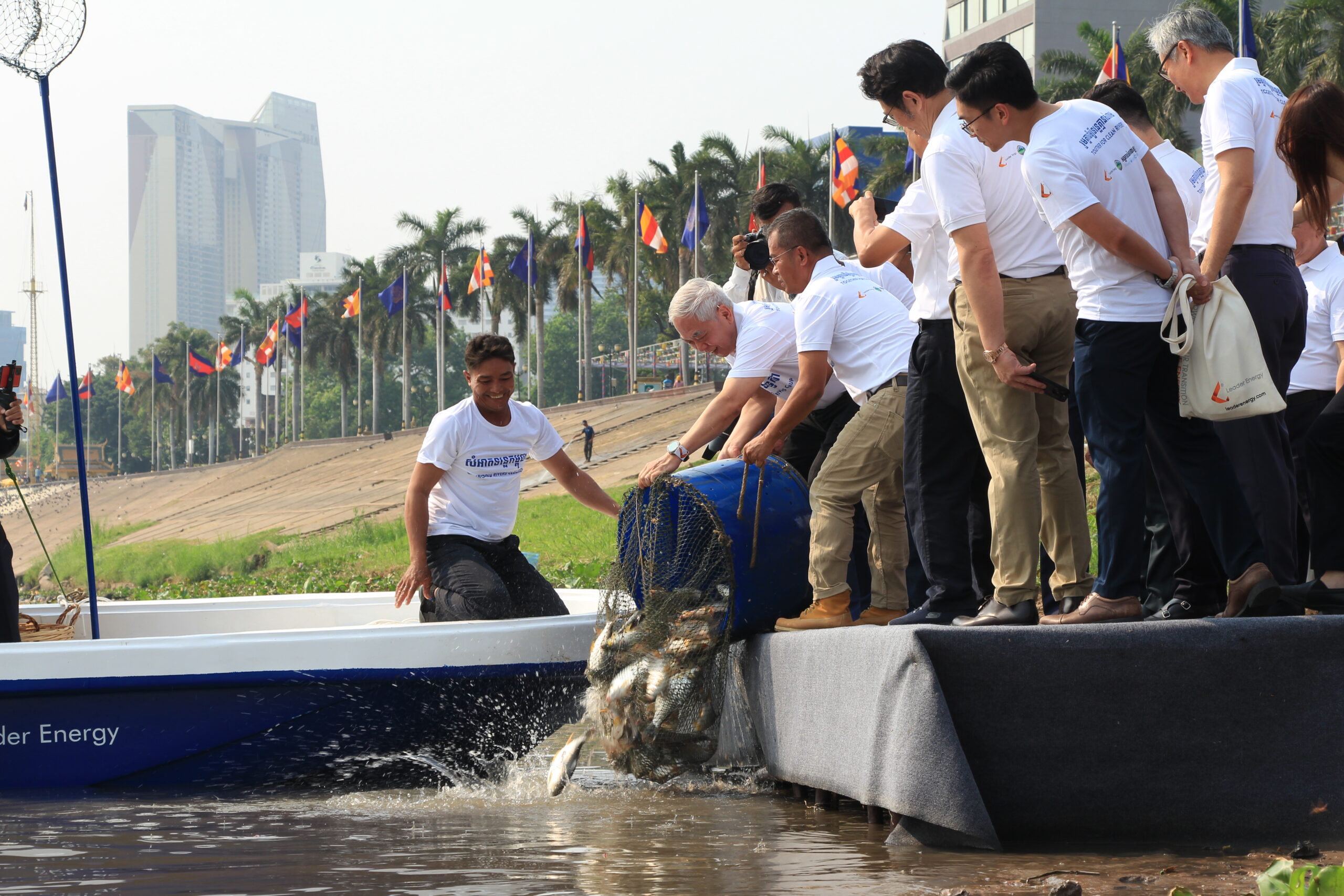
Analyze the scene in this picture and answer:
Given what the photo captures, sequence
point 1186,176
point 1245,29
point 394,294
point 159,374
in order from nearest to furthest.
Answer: point 1186,176 < point 1245,29 < point 394,294 < point 159,374

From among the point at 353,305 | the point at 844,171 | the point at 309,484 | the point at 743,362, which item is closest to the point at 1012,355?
the point at 743,362

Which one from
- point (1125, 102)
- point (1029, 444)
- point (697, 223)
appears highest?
point (697, 223)

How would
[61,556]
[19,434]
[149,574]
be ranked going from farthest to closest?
[61,556], [149,574], [19,434]

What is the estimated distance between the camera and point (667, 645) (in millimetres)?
5457

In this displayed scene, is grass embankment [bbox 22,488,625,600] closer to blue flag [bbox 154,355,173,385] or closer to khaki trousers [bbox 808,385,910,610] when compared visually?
khaki trousers [bbox 808,385,910,610]

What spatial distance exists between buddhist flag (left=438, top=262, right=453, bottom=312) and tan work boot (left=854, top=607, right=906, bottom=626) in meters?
57.9

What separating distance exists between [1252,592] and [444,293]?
59444 millimetres

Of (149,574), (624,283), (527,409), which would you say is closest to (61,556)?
(149,574)

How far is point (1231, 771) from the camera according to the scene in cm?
399

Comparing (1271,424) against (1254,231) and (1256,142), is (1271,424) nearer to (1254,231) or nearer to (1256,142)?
(1254,231)

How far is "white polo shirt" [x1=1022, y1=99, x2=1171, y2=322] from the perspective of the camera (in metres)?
4.36

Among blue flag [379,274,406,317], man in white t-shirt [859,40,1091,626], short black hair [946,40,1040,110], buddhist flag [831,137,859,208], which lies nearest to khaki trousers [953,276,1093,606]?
man in white t-shirt [859,40,1091,626]

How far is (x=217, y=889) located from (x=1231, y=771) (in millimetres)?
2898

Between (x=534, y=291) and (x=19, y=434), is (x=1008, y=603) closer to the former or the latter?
(x=19, y=434)
